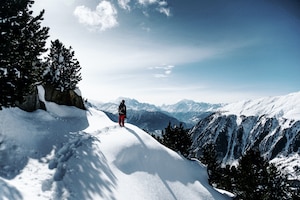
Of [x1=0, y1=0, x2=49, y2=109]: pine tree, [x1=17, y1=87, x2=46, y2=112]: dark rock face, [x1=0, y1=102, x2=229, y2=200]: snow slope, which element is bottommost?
[x1=0, y1=102, x2=229, y2=200]: snow slope

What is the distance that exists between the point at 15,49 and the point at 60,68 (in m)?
21.5

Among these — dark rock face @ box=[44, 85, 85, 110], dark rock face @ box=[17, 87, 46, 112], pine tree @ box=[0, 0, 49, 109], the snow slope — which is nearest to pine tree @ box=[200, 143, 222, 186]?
the snow slope

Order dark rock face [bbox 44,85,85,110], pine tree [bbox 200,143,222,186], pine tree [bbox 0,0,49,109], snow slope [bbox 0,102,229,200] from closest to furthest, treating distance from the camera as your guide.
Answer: snow slope [bbox 0,102,229,200] < pine tree [bbox 0,0,49,109] < dark rock face [bbox 44,85,85,110] < pine tree [bbox 200,143,222,186]

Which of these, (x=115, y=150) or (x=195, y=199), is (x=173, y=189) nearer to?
(x=195, y=199)

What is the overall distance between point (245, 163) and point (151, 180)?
25.9 metres

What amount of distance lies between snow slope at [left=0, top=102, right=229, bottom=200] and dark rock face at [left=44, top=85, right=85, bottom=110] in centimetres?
856

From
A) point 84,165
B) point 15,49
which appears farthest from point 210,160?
point 15,49

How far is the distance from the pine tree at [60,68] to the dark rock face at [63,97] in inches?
34.6

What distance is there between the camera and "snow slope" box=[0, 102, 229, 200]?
1151 centimetres

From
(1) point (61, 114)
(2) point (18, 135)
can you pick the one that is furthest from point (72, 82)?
(2) point (18, 135)

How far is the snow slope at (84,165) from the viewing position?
11.5m

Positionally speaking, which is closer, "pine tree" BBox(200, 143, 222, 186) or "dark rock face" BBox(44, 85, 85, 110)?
"dark rock face" BBox(44, 85, 85, 110)

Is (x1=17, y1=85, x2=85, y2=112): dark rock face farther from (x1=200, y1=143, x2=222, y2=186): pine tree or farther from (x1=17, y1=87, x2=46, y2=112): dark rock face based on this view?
(x1=200, y1=143, x2=222, y2=186): pine tree

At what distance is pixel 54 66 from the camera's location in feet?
115
